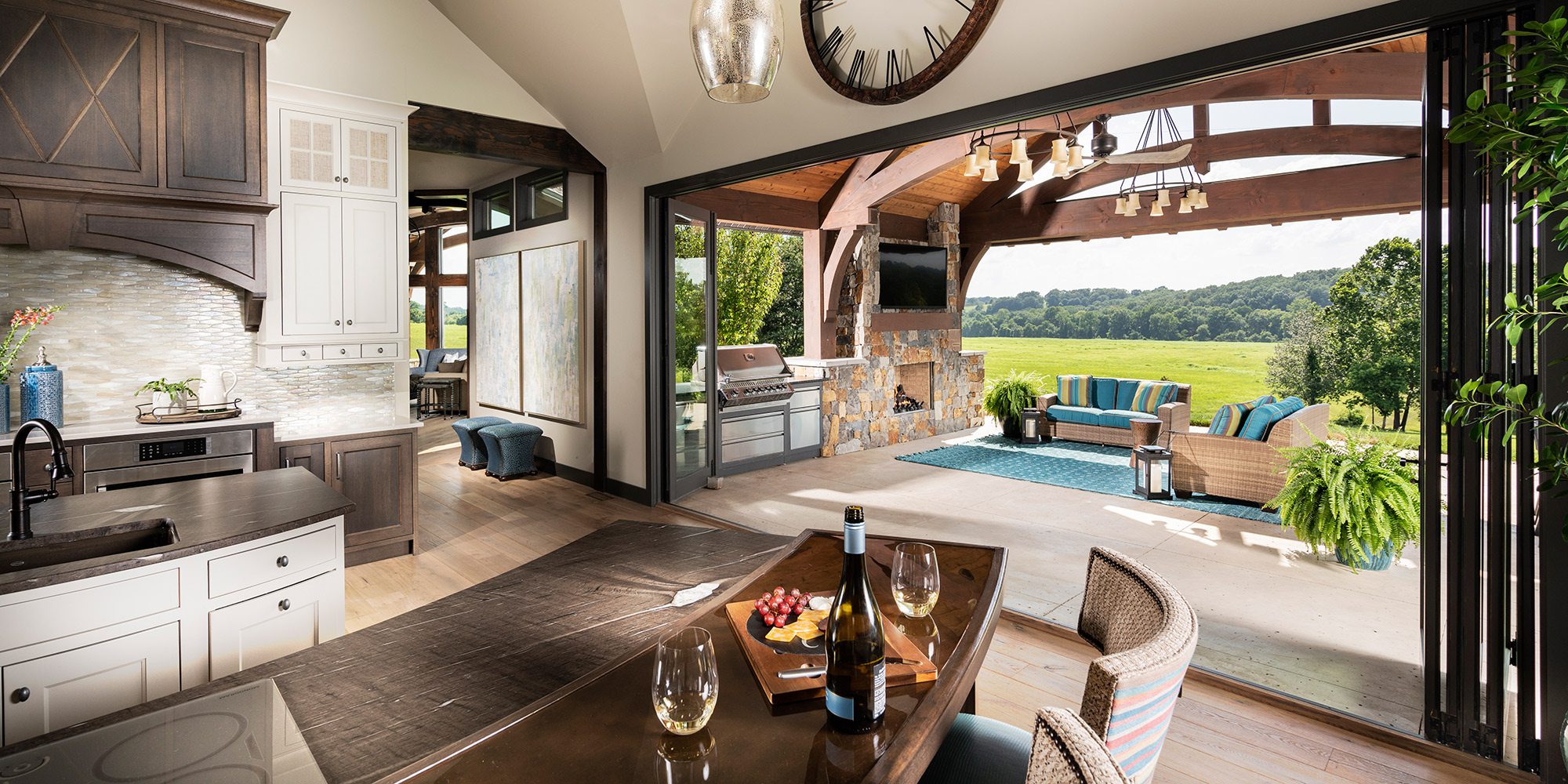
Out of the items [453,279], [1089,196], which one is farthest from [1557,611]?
[453,279]

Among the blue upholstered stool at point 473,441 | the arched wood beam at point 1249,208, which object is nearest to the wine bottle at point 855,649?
the blue upholstered stool at point 473,441

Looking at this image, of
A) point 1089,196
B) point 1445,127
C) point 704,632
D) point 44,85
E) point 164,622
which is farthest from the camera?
point 1089,196

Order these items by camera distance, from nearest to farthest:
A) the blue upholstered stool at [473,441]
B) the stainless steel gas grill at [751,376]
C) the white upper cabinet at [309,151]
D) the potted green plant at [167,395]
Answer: the potted green plant at [167,395] < the white upper cabinet at [309,151] < the stainless steel gas grill at [751,376] < the blue upholstered stool at [473,441]

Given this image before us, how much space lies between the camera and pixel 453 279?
477 inches

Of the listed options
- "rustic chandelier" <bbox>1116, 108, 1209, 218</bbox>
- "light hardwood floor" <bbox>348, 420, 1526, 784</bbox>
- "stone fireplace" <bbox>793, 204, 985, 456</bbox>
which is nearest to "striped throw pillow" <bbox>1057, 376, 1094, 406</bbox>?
"stone fireplace" <bbox>793, 204, 985, 456</bbox>

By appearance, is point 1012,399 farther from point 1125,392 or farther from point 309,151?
point 309,151

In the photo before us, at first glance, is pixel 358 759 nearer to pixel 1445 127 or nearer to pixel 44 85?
pixel 1445 127

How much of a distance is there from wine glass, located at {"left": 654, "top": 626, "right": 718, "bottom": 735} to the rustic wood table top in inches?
1.9

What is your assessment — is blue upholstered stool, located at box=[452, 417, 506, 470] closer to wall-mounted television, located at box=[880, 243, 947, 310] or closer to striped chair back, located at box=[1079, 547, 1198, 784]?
wall-mounted television, located at box=[880, 243, 947, 310]

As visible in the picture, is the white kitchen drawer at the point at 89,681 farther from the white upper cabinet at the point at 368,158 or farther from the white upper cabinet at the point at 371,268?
the white upper cabinet at the point at 368,158

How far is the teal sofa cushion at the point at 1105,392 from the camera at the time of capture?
28.9 ft

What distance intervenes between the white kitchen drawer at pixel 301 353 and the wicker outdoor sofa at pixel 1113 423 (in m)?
7.40

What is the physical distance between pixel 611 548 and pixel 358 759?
1048 millimetres

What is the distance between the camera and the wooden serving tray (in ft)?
3.74
